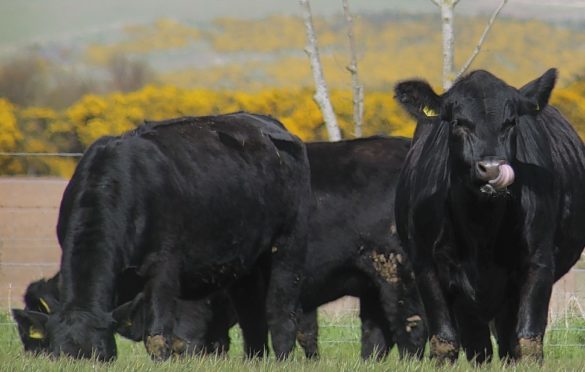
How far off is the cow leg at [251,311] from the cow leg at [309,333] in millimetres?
804

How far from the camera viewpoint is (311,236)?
1230 centimetres

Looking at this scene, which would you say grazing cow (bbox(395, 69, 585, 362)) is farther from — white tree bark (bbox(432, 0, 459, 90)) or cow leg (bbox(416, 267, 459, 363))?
white tree bark (bbox(432, 0, 459, 90))

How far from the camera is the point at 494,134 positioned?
7.72 m

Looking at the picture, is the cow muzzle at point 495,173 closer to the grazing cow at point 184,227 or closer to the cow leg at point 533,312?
the cow leg at point 533,312

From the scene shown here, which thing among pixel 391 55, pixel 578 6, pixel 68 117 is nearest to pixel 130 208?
pixel 68 117

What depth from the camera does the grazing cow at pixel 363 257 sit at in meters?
12.1

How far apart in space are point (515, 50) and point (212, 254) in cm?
1856

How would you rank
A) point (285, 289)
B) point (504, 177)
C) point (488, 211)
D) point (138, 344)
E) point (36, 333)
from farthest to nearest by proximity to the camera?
point (138, 344) < point (285, 289) < point (36, 333) < point (488, 211) < point (504, 177)

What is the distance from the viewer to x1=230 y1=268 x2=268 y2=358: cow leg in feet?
36.1

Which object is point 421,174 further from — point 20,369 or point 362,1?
point 362,1

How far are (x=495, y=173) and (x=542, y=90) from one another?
1.11 meters

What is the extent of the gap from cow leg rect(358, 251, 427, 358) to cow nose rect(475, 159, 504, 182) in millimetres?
4585

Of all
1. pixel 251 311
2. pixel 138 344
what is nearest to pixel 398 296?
pixel 251 311

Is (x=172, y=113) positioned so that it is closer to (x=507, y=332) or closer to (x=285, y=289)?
(x=285, y=289)
